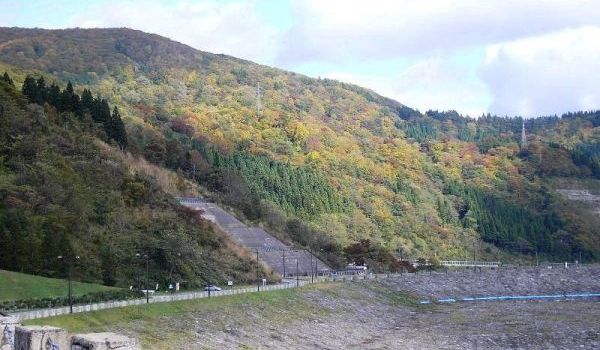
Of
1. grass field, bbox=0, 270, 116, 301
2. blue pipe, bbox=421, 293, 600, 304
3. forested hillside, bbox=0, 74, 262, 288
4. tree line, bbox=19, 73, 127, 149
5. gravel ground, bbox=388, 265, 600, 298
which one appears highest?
tree line, bbox=19, 73, 127, 149

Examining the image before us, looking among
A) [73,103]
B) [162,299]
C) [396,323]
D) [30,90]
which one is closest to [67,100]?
[73,103]

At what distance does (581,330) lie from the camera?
6212 centimetres

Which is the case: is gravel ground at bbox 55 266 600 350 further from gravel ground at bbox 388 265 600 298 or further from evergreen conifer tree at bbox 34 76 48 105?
evergreen conifer tree at bbox 34 76 48 105

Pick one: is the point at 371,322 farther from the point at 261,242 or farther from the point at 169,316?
the point at 261,242

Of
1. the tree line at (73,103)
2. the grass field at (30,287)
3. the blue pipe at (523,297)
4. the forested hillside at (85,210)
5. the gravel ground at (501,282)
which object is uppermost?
the tree line at (73,103)

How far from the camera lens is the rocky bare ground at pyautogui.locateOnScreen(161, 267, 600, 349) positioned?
165 feet

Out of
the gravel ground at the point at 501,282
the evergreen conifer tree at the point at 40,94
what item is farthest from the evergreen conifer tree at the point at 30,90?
the gravel ground at the point at 501,282

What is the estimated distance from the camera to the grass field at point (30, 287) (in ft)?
152

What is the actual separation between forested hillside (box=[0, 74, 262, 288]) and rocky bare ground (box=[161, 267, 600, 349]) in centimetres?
793

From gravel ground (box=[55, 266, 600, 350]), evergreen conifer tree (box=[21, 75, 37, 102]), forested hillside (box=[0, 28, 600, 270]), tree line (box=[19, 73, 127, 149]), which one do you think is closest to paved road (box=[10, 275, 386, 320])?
gravel ground (box=[55, 266, 600, 350])

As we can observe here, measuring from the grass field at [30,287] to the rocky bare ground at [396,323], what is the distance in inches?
265

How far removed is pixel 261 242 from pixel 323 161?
55.8 meters

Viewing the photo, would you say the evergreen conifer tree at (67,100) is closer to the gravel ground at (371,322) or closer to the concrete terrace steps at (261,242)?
the concrete terrace steps at (261,242)

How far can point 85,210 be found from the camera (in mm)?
63500
